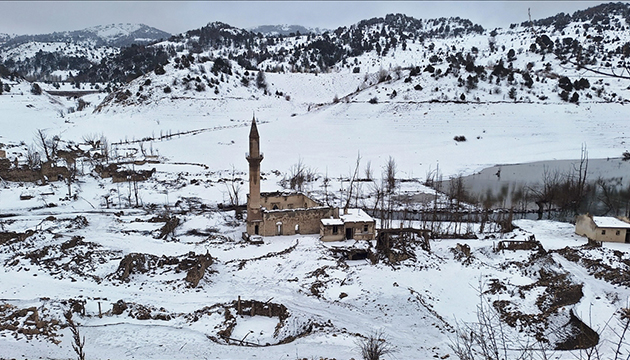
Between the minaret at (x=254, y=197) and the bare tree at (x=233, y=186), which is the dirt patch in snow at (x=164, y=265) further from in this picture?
the bare tree at (x=233, y=186)

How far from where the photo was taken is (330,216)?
21312 mm

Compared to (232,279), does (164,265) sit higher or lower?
higher

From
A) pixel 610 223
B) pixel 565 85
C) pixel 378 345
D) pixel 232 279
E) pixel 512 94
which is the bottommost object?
pixel 232 279

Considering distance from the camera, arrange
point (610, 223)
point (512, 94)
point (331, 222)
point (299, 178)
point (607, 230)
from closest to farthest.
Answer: point (331, 222)
point (607, 230)
point (610, 223)
point (299, 178)
point (512, 94)

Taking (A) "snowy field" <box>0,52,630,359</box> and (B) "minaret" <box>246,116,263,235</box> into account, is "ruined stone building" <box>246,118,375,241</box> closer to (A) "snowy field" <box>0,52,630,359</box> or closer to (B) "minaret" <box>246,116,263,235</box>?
(B) "minaret" <box>246,116,263,235</box>

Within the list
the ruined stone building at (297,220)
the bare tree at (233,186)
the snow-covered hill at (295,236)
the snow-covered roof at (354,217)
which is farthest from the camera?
the bare tree at (233,186)

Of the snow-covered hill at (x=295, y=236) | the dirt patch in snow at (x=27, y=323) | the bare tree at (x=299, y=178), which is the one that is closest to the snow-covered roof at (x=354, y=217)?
the snow-covered hill at (x=295, y=236)

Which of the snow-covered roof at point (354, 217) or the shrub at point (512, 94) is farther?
the shrub at point (512, 94)

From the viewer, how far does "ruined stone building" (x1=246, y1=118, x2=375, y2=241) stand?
66.7 feet

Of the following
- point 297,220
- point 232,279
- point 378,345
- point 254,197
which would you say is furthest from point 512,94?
point 378,345

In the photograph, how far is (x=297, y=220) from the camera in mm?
21344

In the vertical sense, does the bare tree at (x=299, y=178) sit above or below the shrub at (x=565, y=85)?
below

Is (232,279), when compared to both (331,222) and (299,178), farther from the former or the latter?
(299,178)

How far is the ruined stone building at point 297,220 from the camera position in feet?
66.7
